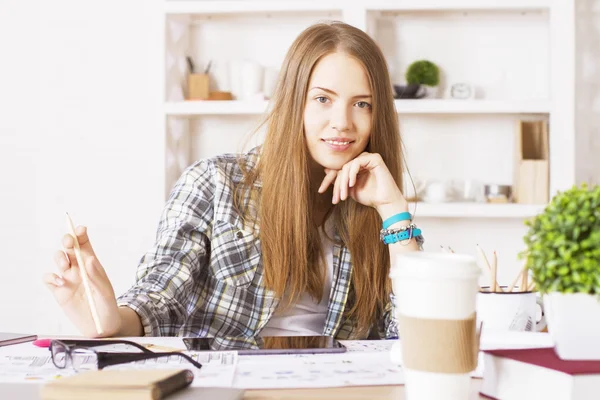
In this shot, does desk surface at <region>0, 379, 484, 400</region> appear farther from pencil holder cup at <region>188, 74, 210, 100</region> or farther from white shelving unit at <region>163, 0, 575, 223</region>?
pencil holder cup at <region>188, 74, 210, 100</region>

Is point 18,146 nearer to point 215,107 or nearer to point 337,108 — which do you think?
point 215,107

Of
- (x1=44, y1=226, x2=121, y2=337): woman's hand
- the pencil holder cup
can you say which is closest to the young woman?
(x1=44, y1=226, x2=121, y2=337): woman's hand

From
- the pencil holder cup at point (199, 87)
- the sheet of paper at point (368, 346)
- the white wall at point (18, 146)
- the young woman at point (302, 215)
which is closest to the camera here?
the sheet of paper at point (368, 346)

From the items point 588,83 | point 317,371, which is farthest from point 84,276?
point 588,83

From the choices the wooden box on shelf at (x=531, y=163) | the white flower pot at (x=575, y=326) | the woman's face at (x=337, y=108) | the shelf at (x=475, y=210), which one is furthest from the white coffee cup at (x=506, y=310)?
the wooden box on shelf at (x=531, y=163)

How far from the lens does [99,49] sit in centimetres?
335

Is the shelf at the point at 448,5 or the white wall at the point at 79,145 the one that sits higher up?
the shelf at the point at 448,5

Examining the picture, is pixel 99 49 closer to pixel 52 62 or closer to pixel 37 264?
pixel 52 62

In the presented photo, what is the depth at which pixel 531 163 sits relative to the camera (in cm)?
304

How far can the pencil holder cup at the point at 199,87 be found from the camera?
322 cm

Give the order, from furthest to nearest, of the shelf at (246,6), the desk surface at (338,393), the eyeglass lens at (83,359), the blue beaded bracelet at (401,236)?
the shelf at (246,6) < the blue beaded bracelet at (401,236) < the eyeglass lens at (83,359) < the desk surface at (338,393)

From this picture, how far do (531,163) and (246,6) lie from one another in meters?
1.26

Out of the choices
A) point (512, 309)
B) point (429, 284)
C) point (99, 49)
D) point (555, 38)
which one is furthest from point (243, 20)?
point (429, 284)

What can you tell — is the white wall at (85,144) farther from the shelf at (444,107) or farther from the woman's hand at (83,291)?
the woman's hand at (83,291)
